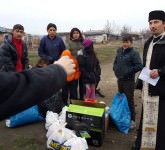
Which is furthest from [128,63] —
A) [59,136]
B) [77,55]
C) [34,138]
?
[34,138]

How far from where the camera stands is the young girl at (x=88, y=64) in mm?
5320

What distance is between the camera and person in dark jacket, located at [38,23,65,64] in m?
5.54

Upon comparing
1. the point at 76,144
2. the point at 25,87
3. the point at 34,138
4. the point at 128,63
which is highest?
the point at 25,87

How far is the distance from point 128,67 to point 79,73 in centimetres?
120

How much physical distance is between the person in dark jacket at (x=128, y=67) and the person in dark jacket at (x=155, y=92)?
935 mm

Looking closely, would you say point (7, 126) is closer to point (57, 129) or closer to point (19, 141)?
point (19, 141)

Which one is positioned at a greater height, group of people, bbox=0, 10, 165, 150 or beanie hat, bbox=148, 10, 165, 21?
beanie hat, bbox=148, 10, 165, 21

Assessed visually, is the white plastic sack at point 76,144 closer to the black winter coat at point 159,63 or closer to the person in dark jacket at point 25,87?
the black winter coat at point 159,63

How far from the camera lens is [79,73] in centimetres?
552

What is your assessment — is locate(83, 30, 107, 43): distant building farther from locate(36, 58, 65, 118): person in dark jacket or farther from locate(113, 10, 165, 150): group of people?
locate(113, 10, 165, 150): group of people

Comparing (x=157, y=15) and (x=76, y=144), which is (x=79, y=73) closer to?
(x=76, y=144)

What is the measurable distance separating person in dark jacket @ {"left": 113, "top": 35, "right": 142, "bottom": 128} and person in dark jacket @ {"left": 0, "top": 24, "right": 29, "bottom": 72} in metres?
1.85

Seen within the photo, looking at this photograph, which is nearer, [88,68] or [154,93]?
[154,93]

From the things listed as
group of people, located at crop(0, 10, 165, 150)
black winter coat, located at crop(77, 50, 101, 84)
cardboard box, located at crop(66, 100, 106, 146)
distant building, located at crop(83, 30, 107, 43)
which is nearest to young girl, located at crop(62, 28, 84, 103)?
group of people, located at crop(0, 10, 165, 150)
